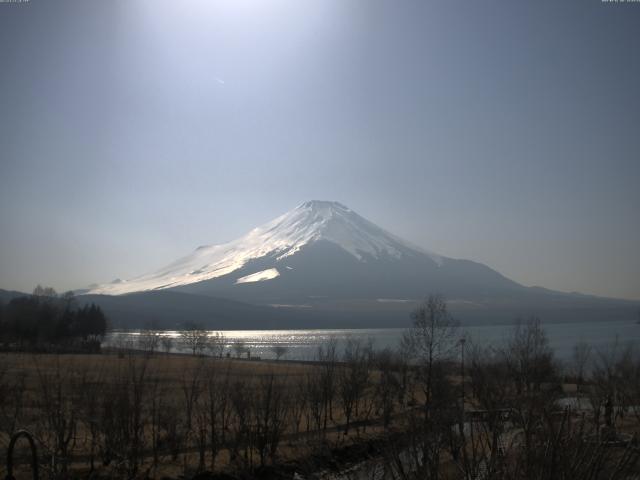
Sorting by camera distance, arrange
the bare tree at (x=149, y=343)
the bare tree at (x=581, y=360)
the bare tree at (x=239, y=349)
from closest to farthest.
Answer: the bare tree at (x=581, y=360) → the bare tree at (x=149, y=343) → the bare tree at (x=239, y=349)

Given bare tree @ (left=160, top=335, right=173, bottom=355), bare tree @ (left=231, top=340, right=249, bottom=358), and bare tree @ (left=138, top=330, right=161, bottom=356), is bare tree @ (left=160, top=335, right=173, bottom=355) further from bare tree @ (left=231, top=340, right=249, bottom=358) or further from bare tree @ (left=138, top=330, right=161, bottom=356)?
bare tree @ (left=231, top=340, right=249, bottom=358)

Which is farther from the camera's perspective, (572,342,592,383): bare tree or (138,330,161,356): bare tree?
(138,330,161,356): bare tree

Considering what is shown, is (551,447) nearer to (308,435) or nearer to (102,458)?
(102,458)

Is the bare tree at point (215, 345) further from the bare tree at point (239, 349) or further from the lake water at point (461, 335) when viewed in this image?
the lake water at point (461, 335)

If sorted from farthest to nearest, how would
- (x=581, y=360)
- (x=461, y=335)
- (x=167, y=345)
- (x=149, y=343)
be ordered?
(x=167, y=345), (x=461, y=335), (x=149, y=343), (x=581, y=360)

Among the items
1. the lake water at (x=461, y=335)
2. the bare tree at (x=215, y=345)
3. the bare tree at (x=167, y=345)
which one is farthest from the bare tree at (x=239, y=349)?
the bare tree at (x=167, y=345)

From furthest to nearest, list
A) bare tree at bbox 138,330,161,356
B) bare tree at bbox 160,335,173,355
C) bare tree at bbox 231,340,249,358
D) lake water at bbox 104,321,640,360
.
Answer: bare tree at bbox 160,335,173,355 < bare tree at bbox 231,340,249,358 < lake water at bbox 104,321,640,360 < bare tree at bbox 138,330,161,356

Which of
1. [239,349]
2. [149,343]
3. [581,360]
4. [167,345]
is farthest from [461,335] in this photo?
[167,345]

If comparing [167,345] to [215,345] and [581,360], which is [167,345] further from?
[581,360]

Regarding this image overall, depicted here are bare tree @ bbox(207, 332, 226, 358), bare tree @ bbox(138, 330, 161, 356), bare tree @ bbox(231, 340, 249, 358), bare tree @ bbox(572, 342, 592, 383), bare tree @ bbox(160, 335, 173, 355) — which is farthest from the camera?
bare tree @ bbox(207, 332, 226, 358)

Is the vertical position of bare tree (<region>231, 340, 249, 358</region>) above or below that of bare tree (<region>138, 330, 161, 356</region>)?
below

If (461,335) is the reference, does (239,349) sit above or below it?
below

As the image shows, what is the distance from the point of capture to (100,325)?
7544 centimetres

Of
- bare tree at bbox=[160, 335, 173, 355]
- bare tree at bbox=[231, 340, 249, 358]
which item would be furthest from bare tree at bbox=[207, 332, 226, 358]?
bare tree at bbox=[160, 335, 173, 355]
